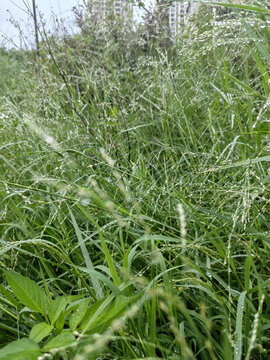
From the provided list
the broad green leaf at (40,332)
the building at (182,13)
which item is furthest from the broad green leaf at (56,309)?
the building at (182,13)

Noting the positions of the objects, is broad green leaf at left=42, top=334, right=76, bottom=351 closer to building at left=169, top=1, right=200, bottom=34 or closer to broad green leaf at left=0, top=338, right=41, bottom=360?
broad green leaf at left=0, top=338, right=41, bottom=360

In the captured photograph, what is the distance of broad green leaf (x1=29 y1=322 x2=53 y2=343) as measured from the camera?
0.78 meters

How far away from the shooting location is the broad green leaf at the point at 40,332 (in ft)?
2.57

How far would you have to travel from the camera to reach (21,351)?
2.35ft

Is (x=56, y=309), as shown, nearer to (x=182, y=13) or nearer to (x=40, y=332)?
(x=40, y=332)

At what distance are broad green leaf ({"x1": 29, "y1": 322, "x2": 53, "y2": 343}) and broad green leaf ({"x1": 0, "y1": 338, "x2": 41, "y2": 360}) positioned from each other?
0.07 feet

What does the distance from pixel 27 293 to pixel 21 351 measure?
0.50 feet

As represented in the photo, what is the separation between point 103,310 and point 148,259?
0.45 metres

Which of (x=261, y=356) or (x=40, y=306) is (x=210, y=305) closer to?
(x=261, y=356)

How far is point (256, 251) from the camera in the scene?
109 cm

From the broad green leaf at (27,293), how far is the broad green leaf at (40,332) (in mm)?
37

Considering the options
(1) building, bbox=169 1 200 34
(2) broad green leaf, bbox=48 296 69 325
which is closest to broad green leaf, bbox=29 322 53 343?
(2) broad green leaf, bbox=48 296 69 325

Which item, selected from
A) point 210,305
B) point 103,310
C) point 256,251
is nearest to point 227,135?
point 256,251

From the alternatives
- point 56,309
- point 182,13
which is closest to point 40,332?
point 56,309
